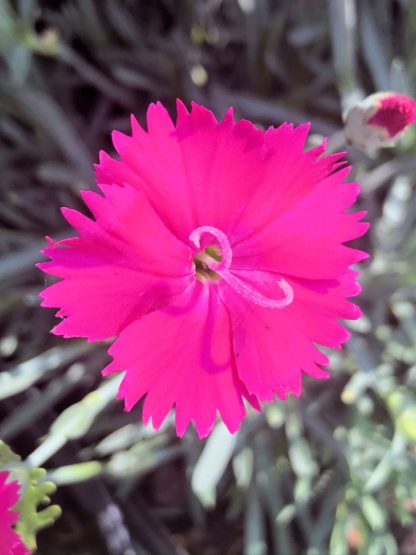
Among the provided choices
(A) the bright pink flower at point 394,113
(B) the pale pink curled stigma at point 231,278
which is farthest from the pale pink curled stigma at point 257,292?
(A) the bright pink flower at point 394,113

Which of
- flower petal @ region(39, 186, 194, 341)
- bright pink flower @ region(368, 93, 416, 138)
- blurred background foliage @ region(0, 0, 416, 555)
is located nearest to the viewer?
flower petal @ region(39, 186, 194, 341)

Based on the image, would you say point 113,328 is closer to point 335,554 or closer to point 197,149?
point 197,149

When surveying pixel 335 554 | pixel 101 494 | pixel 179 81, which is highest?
pixel 179 81

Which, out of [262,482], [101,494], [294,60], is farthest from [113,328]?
[294,60]

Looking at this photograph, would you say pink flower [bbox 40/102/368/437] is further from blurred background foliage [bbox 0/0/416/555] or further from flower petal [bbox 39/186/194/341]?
blurred background foliage [bbox 0/0/416/555]

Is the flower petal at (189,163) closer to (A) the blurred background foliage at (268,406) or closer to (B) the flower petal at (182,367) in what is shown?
(B) the flower petal at (182,367)

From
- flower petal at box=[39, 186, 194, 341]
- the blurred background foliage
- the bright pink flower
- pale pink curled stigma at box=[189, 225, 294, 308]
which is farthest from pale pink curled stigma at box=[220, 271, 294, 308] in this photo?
the blurred background foliage
